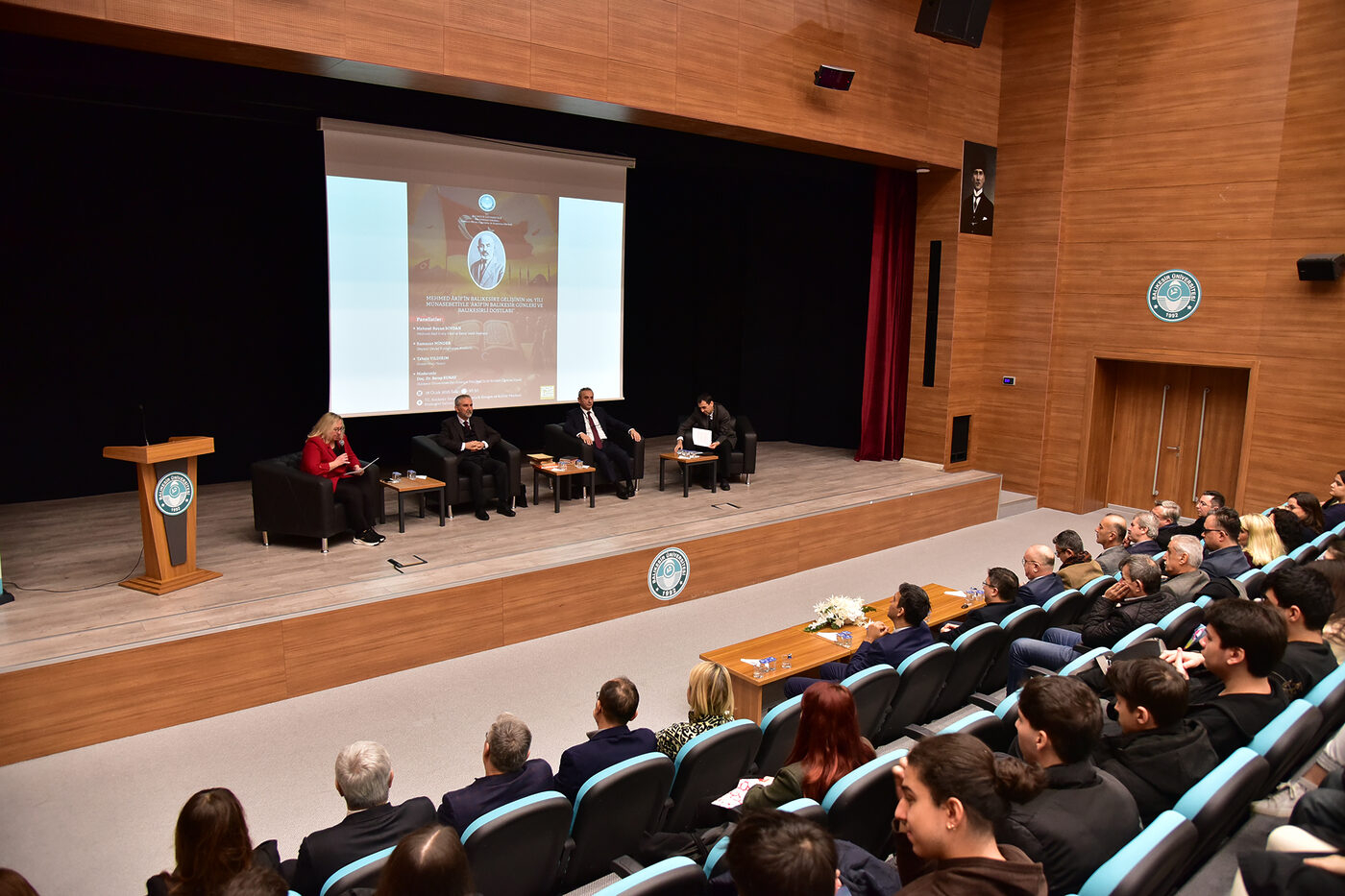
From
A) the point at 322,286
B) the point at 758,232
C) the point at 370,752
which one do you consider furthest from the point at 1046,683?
the point at 758,232

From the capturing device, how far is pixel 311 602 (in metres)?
5.42

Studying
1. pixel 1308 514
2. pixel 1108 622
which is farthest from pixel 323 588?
pixel 1308 514

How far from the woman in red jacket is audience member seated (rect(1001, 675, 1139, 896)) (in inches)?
213

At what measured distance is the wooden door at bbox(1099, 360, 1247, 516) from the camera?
9406mm

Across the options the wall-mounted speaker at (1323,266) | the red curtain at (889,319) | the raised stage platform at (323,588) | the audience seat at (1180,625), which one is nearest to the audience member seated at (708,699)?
the audience seat at (1180,625)

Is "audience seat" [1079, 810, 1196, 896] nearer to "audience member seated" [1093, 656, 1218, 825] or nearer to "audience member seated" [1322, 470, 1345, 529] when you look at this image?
"audience member seated" [1093, 656, 1218, 825]

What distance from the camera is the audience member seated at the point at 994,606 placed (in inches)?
184

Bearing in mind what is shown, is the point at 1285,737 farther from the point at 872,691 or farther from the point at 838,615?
the point at 838,615

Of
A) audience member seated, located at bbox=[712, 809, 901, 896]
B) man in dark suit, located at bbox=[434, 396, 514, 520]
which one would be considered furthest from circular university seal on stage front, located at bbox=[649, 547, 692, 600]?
audience member seated, located at bbox=[712, 809, 901, 896]

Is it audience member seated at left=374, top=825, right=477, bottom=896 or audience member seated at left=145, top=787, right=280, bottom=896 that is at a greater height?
audience member seated at left=374, top=825, right=477, bottom=896

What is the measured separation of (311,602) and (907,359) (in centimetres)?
782

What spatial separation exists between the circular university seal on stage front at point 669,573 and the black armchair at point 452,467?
5.53 feet

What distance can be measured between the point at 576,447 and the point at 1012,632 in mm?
4778

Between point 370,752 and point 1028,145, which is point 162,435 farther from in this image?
point 1028,145
